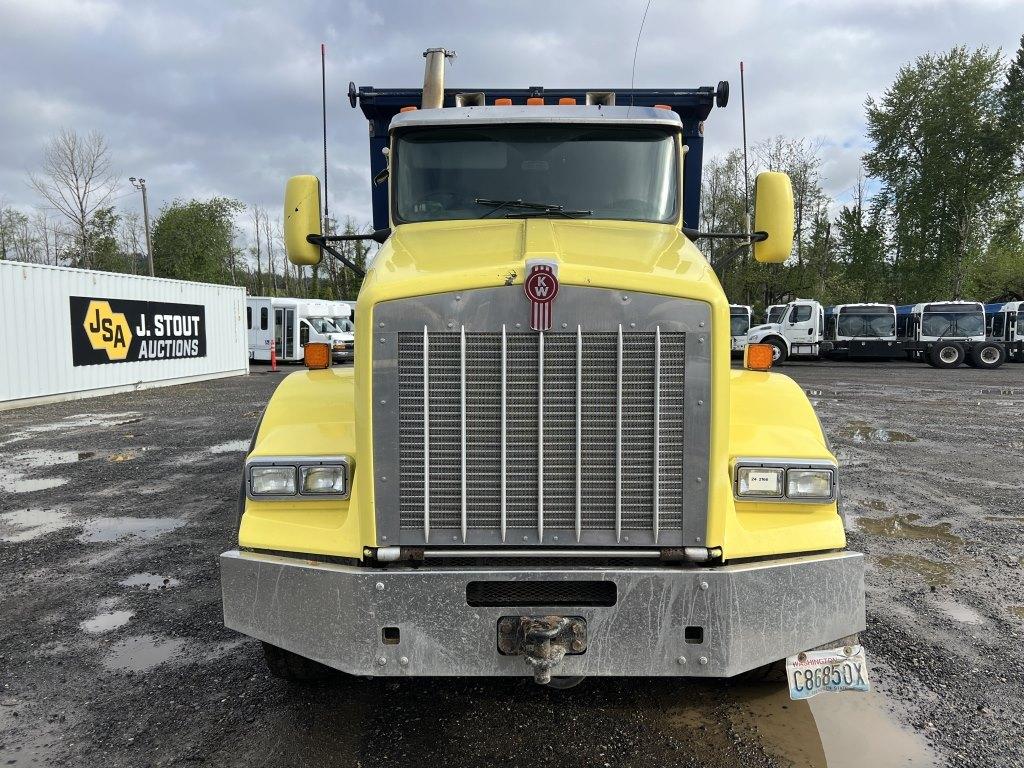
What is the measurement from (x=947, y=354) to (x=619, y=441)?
30023mm

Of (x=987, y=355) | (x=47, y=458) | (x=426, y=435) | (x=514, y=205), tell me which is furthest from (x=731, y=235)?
(x=987, y=355)

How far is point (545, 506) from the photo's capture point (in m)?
2.63

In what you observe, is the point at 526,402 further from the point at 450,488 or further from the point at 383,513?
the point at 383,513

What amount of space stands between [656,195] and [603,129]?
0.50 m

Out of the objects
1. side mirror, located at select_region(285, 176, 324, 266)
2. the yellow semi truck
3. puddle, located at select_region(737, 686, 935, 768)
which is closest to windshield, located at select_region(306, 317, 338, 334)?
side mirror, located at select_region(285, 176, 324, 266)

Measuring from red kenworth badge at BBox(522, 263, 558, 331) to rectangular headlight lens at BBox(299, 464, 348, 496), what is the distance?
98 cm

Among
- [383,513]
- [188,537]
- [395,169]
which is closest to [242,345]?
[188,537]

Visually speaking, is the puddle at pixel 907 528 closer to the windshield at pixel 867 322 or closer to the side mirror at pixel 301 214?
the side mirror at pixel 301 214

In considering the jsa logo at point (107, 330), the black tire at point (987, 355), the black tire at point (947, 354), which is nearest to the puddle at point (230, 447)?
the jsa logo at point (107, 330)

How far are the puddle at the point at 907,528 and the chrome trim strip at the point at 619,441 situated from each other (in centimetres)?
399

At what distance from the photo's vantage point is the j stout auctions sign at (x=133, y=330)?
52.8ft

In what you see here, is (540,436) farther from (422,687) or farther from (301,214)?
(301,214)

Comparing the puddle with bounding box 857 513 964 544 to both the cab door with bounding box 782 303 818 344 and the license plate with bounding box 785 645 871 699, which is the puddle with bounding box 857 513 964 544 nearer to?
the license plate with bounding box 785 645 871 699

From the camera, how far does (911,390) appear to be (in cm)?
1761
